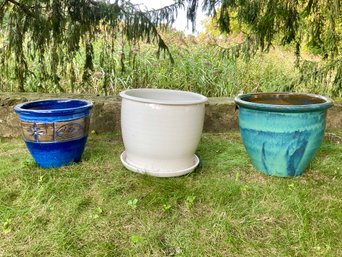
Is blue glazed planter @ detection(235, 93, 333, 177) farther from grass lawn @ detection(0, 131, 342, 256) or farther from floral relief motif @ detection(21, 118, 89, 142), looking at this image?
floral relief motif @ detection(21, 118, 89, 142)

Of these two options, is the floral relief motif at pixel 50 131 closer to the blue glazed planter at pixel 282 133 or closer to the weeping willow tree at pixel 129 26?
the weeping willow tree at pixel 129 26

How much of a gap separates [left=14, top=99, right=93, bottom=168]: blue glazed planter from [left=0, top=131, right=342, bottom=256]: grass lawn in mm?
83

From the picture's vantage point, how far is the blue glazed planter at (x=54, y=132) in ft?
6.05

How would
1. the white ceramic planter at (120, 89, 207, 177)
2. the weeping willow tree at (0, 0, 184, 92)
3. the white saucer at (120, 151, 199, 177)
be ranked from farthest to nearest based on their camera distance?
the weeping willow tree at (0, 0, 184, 92)
the white saucer at (120, 151, 199, 177)
the white ceramic planter at (120, 89, 207, 177)

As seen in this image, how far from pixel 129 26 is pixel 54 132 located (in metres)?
0.95

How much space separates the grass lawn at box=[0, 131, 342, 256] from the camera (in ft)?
4.44

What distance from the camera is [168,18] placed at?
238cm

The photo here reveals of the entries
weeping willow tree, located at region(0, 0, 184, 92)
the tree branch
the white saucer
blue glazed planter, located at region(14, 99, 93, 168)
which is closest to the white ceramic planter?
the white saucer

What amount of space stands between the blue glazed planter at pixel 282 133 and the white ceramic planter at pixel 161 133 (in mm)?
314

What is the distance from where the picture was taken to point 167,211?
62.4 inches

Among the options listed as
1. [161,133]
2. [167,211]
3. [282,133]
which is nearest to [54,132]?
[161,133]

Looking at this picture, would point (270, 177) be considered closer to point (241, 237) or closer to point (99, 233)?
point (241, 237)

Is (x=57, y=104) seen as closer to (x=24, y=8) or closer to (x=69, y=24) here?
(x=69, y=24)

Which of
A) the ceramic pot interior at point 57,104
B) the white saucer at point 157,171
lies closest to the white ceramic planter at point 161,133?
the white saucer at point 157,171
